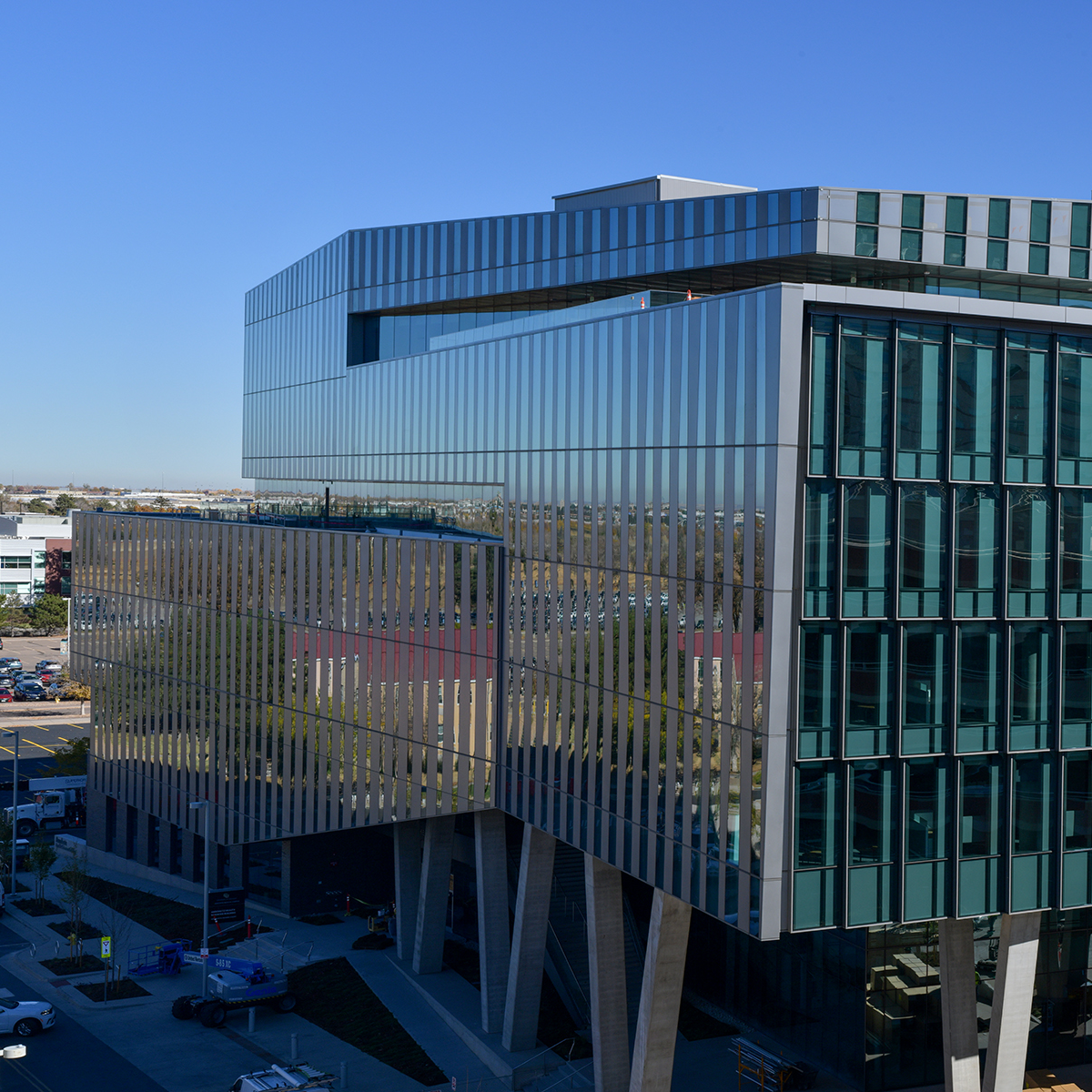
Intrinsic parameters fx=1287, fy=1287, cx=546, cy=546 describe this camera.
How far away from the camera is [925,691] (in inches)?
1057

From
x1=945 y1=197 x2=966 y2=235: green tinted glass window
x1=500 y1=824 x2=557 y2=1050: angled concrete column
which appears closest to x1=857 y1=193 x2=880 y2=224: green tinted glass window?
x1=945 y1=197 x2=966 y2=235: green tinted glass window

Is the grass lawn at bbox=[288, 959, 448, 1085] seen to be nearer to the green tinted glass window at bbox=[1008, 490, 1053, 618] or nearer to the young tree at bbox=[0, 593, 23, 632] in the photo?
the green tinted glass window at bbox=[1008, 490, 1053, 618]

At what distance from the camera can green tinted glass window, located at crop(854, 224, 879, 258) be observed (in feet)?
116

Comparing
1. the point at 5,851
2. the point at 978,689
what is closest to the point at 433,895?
the point at 978,689

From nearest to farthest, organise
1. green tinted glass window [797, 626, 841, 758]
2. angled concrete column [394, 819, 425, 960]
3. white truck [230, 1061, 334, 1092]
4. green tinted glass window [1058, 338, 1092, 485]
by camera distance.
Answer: green tinted glass window [797, 626, 841, 758], green tinted glass window [1058, 338, 1092, 485], white truck [230, 1061, 334, 1092], angled concrete column [394, 819, 425, 960]

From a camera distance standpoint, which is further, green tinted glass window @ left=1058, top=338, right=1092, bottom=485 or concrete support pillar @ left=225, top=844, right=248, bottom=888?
concrete support pillar @ left=225, top=844, right=248, bottom=888

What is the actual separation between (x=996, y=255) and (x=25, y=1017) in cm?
3624

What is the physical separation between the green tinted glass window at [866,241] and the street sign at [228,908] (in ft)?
95.5

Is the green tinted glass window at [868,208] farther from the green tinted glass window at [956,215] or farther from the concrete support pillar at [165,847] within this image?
Result: the concrete support pillar at [165,847]

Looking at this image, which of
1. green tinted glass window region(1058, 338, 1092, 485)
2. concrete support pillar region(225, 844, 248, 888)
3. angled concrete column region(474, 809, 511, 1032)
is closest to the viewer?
green tinted glass window region(1058, 338, 1092, 485)

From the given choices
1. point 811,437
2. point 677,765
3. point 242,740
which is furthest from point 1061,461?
point 242,740

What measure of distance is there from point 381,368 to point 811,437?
86.5ft

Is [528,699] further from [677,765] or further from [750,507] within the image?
[750,507]

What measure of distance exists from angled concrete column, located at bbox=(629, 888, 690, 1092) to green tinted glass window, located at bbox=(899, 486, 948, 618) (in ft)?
30.1
